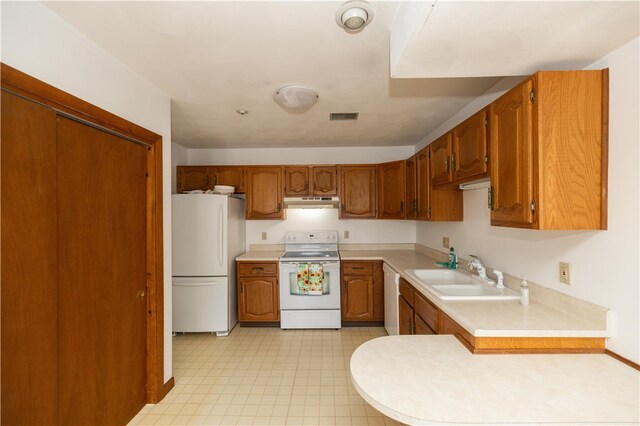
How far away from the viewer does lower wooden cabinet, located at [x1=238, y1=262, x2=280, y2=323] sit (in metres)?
3.56

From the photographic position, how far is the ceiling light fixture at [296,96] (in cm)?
211

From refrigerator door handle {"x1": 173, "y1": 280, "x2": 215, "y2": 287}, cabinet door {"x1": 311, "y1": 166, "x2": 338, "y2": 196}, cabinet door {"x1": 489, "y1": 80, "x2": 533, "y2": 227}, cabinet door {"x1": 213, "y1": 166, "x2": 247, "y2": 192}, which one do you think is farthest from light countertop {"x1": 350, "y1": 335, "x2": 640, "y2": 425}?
cabinet door {"x1": 213, "y1": 166, "x2": 247, "y2": 192}

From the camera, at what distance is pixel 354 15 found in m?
1.28

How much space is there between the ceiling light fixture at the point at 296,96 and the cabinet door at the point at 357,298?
7.05ft

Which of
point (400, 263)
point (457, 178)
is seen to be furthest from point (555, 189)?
point (400, 263)

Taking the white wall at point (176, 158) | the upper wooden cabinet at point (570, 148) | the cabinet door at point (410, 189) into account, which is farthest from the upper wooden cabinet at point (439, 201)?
the white wall at point (176, 158)

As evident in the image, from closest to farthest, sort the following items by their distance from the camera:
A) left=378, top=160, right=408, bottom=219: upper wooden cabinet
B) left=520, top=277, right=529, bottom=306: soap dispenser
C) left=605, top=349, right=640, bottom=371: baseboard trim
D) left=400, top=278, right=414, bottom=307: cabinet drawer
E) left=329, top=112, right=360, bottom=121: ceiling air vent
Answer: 1. left=605, top=349, right=640, bottom=371: baseboard trim
2. left=520, top=277, right=529, bottom=306: soap dispenser
3. left=400, top=278, right=414, bottom=307: cabinet drawer
4. left=329, top=112, right=360, bottom=121: ceiling air vent
5. left=378, top=160, right=408, bottom=219: upper wooden cabinet

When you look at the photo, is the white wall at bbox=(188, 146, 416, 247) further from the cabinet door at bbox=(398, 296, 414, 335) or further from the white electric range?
the cabinet door at bbox=(398, 296, 414, 335)

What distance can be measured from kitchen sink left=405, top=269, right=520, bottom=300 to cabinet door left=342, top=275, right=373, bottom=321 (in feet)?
3.34

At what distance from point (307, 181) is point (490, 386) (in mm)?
3093

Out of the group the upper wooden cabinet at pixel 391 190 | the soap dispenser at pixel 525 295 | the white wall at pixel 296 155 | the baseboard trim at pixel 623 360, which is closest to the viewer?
the baseboard trim at pixel 623 360

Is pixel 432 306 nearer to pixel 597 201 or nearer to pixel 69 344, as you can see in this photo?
pixel 597 201

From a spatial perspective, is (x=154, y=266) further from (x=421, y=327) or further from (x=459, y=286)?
(x=459, y=286)

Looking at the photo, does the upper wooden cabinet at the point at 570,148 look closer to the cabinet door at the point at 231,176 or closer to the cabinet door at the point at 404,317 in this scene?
the cabinet door at the point at 404,317
